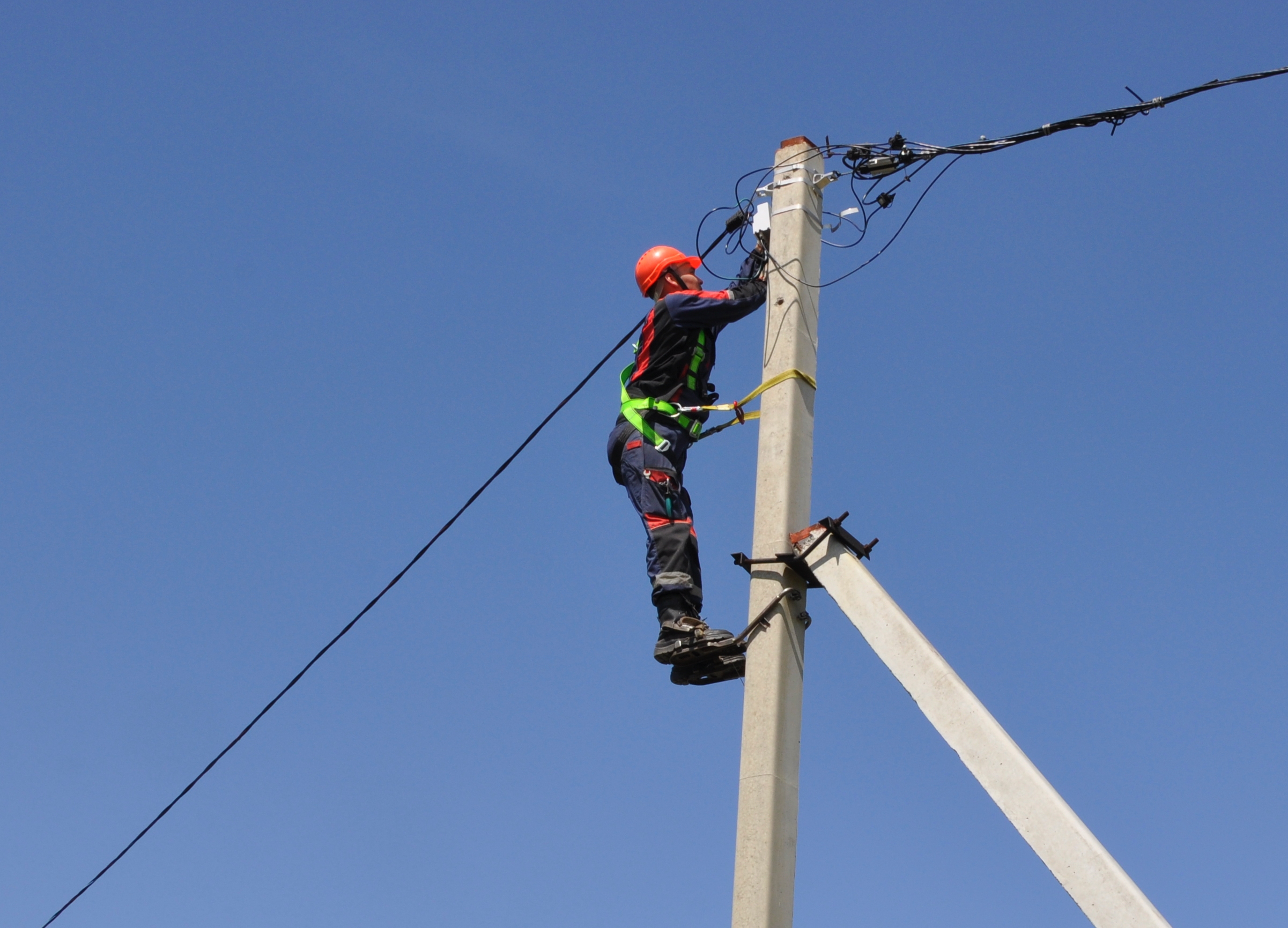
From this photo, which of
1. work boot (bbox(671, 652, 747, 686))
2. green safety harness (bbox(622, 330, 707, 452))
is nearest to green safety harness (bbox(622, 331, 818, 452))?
green safety harness (bbox(622, 330, 707, 452))

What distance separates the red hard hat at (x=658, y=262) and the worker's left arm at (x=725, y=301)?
1.25 ft

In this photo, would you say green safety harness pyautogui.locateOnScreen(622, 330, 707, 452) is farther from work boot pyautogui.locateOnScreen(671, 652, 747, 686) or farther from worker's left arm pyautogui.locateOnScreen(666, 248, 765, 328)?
work boot pyautogui.locateOnScreen(671, 652, 747, 686)

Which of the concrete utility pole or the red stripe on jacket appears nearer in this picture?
the concrete utility pole

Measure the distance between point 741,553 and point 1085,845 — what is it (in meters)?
1.83

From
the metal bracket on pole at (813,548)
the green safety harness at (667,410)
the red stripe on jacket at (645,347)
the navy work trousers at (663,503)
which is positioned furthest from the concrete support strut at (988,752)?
the red stripe on jacket at (645,347)

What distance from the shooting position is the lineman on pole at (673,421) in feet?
23.2

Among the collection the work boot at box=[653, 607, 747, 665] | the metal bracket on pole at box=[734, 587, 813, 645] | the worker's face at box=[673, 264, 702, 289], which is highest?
the worker's face at box=[673, 264, 702, 289]

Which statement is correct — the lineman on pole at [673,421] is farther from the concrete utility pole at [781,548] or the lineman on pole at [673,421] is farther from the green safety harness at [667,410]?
the concrete utility pole at [781,548]

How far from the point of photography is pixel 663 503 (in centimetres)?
743

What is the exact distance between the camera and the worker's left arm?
7.34m

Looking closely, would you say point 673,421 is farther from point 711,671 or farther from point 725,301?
point 711,671

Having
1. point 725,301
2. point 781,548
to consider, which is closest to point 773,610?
point 781,548

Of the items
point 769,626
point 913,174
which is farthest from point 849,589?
point 913,174

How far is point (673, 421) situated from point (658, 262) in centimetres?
87
